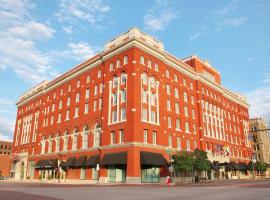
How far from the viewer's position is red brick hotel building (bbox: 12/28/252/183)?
4428cm

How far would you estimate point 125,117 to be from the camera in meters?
44.5

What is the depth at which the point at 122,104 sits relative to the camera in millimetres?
45969

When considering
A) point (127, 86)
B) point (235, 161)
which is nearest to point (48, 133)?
point (127, 86)

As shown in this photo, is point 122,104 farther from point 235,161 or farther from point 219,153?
point 235,161

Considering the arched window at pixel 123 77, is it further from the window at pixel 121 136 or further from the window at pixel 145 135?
the window at pixel 145 135

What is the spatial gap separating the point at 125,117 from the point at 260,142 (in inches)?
3038

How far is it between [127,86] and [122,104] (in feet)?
10.7

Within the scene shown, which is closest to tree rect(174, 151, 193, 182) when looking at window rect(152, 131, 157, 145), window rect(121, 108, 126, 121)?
window rect(152, 131, 157, 145)

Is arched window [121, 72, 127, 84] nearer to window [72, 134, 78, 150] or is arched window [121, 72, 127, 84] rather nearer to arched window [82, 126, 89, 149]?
arched window [82, 126, 89, 149]

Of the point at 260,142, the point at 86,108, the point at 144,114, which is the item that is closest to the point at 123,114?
the point at 144,114

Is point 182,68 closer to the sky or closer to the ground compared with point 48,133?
closer to the sky

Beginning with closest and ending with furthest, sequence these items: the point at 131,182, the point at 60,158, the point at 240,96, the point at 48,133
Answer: the point at 131,182, the point at 60,158, the point at 48,133, the point at 240,96

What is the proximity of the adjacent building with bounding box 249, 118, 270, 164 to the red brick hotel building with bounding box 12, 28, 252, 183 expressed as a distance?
28.2 metres

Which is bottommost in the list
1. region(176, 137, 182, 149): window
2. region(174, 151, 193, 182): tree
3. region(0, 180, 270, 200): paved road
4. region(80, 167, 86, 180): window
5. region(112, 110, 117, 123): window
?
region(0, 180, 270, 200): paved road
